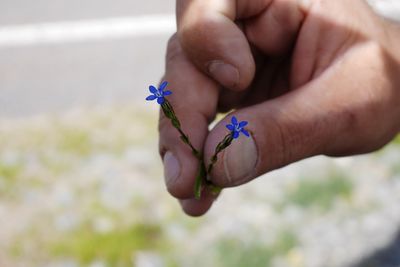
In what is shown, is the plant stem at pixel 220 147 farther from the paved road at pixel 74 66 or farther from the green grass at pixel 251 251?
the paved road at pixel 74 66

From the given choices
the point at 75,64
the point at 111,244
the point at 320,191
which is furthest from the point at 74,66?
the point at 320,191

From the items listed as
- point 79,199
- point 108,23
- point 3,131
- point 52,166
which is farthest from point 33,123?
point 108,23

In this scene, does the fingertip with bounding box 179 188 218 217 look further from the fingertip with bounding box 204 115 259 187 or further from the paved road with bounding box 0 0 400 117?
the paved road with bounding box 0 0 400 117

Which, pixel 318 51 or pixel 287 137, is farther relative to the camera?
pixel 318 51

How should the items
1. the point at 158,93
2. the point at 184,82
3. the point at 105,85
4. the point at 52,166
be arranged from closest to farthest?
the point at 158,93
the point at 184,82
the point at 52,166
the point at 105,85

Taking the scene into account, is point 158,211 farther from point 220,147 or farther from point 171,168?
point 220,147

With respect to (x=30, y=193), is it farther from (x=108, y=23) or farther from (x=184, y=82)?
(x=108, y=23)

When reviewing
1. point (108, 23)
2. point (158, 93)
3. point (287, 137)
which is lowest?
point (108, 23)
